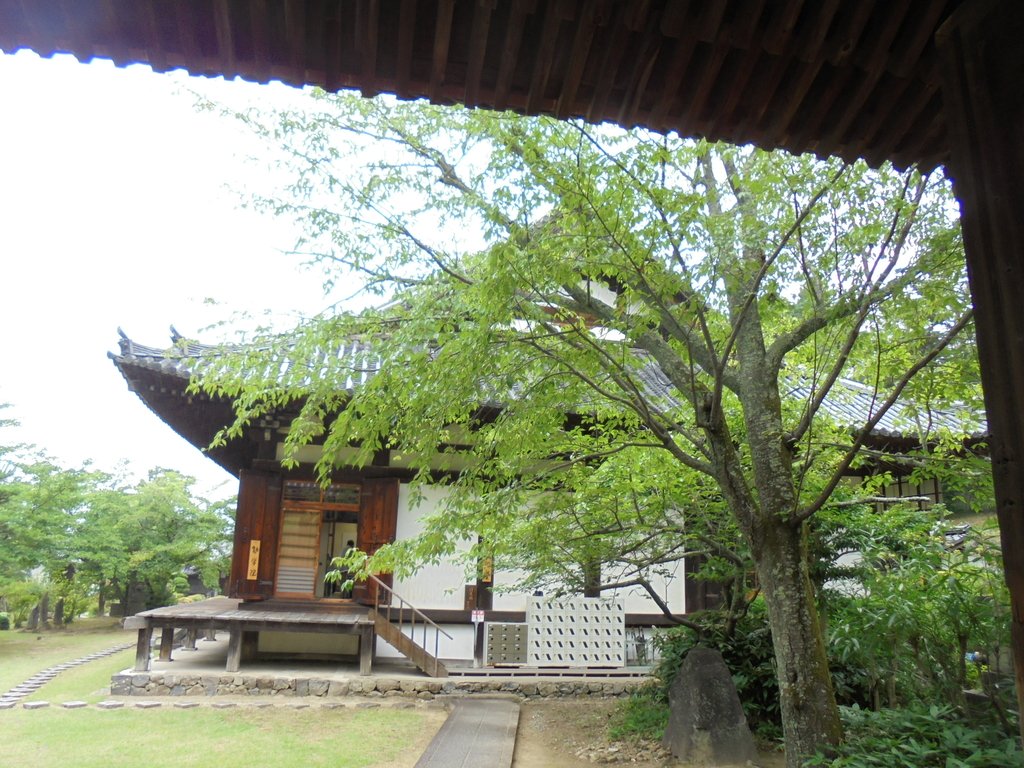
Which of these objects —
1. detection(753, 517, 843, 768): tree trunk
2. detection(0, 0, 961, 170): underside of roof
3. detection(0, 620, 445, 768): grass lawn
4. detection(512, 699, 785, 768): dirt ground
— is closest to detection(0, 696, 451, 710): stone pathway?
detection(0, 620, 445, 768): grass lawn

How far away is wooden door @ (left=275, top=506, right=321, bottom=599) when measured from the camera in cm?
1195

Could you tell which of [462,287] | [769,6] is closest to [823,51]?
[769,6]

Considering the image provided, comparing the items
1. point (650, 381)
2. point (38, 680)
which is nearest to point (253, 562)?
point (38, 680)

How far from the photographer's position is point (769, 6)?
2.15 metres

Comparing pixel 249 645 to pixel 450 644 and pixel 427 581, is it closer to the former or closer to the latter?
pixel 427 581

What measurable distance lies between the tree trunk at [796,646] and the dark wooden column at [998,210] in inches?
119

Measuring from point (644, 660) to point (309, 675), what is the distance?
522 cm

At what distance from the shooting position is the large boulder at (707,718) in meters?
6.94

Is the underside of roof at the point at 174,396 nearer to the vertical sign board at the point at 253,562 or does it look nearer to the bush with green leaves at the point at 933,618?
the vertical sign board at the point at 253,562

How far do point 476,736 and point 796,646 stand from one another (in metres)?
4.63

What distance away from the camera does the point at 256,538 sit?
37.6 ft

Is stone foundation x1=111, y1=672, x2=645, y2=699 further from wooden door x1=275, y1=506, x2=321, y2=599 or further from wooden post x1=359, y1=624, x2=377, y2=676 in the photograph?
wooden door x1=275, y1=506, x2=321, y2=599

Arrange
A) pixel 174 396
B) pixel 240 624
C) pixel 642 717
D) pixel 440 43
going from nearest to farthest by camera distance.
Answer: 1. pixel 440 43
2. pixel 642 717
3. pixel 240 624
4. pixel 174 396

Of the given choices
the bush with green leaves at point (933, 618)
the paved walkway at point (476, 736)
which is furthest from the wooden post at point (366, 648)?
the bush with green leaves at point (933, 618)
